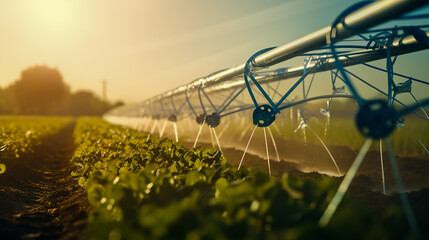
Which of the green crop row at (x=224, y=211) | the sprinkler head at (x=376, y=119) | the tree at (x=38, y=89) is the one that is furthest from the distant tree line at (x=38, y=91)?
the sprinkler head at (x=376, y=119)

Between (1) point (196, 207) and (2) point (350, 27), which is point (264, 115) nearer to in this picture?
(2) point (350, 27)

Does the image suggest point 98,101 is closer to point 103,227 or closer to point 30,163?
point 30,163

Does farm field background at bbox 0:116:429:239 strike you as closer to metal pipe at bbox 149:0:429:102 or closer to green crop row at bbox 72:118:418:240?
green crop row at bbox 72:118:418:240

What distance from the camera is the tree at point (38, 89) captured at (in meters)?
81.0

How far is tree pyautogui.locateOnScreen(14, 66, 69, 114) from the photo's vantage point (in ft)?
266

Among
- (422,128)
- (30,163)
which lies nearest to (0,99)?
(30,163)

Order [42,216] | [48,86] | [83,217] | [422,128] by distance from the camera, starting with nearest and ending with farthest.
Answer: [83,217] → [42,216] → [422,128] → [48,86]

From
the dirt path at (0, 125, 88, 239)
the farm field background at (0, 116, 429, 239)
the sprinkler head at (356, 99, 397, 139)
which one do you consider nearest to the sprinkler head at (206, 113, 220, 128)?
the farm field background at (0, 116, 429, 239)

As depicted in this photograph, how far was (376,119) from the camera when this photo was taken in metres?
2.46

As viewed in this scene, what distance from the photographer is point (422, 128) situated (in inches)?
275

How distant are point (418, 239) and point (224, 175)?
5.85ft

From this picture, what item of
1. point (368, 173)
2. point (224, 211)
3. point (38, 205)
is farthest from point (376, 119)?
point (368, 173)

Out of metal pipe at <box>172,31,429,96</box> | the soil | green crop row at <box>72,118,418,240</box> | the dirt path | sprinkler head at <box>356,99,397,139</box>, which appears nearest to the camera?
green crop row at <box>72,118,418,240</box>

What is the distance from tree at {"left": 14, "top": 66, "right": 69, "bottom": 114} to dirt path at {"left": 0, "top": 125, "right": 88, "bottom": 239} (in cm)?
8249
